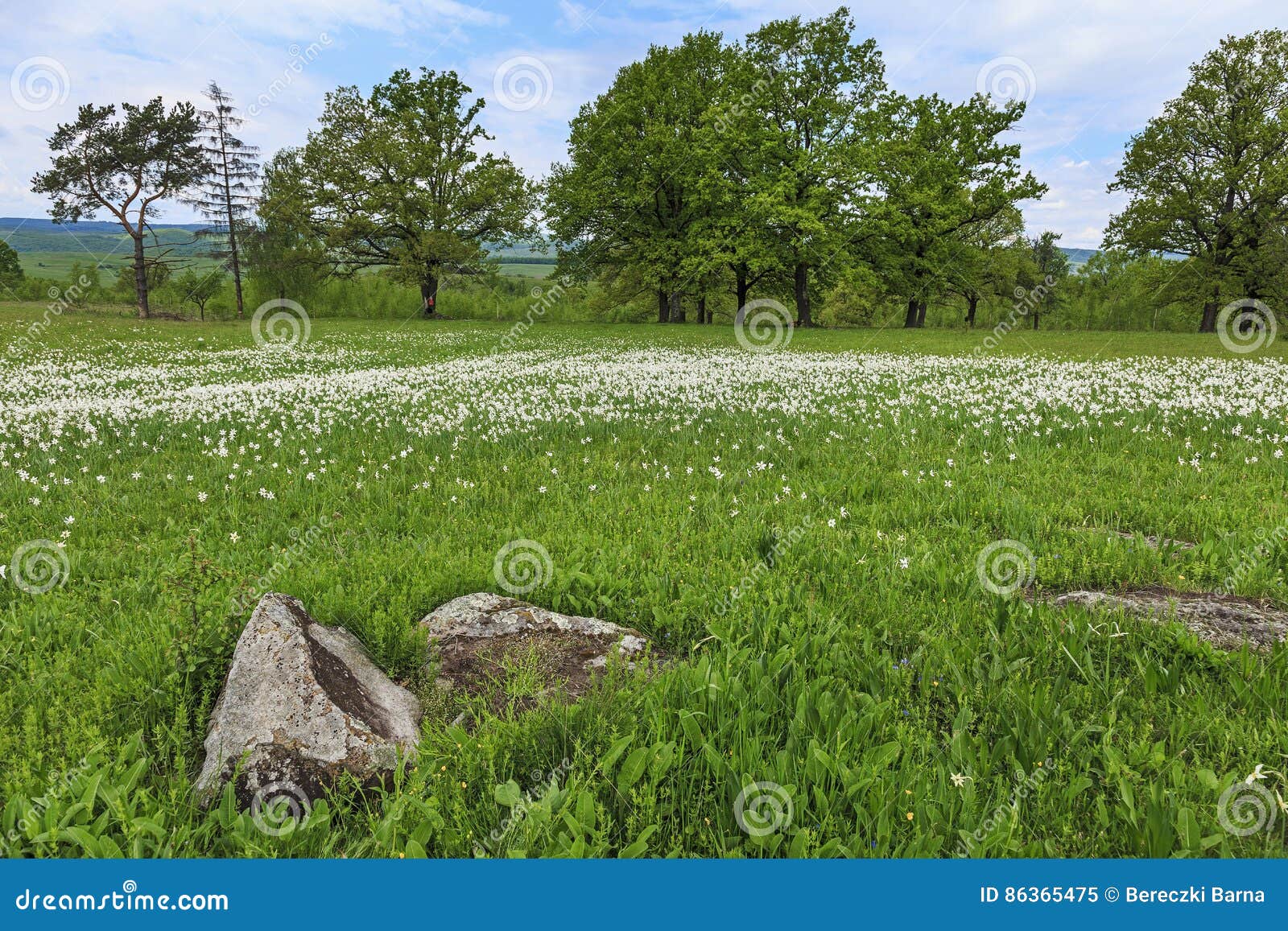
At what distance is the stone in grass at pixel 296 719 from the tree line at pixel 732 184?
3924 centimetres

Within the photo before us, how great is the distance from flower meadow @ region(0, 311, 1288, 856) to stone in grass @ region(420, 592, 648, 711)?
0.40 feet

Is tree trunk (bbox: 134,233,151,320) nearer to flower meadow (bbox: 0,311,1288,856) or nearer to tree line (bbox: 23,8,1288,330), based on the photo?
tree line (bbox: 23,8,1288,330)

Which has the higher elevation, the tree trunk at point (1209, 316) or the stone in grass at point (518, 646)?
the tree trunk at point (1209, 316)

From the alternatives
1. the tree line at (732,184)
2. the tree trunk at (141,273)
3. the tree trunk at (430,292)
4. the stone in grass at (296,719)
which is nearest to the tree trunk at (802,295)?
the tree line at (732,184)

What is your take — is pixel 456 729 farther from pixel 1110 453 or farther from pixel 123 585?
pixel 1110 453

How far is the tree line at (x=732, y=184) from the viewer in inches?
1593

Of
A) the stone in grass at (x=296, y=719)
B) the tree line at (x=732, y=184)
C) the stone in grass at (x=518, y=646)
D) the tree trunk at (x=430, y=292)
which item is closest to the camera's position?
the stone in grass at (x=296, y=719)

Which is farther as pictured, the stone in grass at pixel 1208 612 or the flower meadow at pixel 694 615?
the stone in grass at pixel 1208 612

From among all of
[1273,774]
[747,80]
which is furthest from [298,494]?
[747,80]

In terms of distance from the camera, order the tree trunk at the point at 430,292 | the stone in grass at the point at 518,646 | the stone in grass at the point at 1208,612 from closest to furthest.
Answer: the stone in grass at the point at 518,646
the stone in grass at the point at 1208,612
the tree trunk at the point at 430,292

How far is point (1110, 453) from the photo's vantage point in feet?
25.8

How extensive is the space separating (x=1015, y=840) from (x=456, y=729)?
228 centimetres

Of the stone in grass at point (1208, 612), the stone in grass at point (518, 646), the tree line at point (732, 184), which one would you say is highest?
the tree line at point (732, 184)

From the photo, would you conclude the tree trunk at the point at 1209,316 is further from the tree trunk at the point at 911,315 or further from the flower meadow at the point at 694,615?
the flower meadow at the point at 694,615
